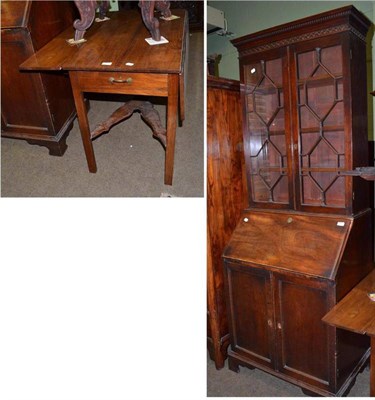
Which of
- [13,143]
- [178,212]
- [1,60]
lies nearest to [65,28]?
[1,60]

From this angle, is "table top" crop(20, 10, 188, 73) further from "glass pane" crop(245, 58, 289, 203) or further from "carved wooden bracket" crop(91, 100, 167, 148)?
"glass pane" crop(245, 58, 289, 203)

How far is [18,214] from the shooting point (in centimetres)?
149

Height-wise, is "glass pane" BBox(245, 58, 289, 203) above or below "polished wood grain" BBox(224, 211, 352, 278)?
above

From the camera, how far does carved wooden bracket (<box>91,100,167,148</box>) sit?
1.82m

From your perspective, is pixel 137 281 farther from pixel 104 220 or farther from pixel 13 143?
pixel 13 143

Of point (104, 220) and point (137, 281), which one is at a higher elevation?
point (104, 220)

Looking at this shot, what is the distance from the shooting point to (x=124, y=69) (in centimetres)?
154

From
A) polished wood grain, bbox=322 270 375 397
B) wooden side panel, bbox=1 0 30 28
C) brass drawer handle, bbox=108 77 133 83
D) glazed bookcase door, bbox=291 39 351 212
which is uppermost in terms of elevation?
wooden side panel, bbox=1 0 30 28

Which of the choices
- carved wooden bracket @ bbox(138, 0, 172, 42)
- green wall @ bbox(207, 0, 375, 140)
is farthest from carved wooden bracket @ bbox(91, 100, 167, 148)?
green wall @ bbox(207, 0, 375, 140)

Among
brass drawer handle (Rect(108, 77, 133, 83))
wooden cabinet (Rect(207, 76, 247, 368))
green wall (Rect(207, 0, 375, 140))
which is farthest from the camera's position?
green wall (Rect(207, 0, 375, 140))

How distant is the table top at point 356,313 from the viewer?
1474mm

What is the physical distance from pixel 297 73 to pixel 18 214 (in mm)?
1483

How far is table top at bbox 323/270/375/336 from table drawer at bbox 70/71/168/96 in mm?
1195

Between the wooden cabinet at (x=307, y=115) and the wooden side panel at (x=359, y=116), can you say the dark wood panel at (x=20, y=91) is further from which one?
the wooden side panel at (x=359, y=116)
